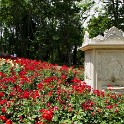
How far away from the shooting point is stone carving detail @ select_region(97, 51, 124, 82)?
8.27m

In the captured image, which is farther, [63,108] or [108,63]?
[108,63]

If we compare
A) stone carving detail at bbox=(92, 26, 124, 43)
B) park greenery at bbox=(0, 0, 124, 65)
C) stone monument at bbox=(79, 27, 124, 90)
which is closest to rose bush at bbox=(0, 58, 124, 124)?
stone monument at bbox=(79, 27, 124, 90)

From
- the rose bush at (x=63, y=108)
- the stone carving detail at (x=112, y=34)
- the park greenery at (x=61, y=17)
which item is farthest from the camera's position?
the park greenery at (x=61, y=17)

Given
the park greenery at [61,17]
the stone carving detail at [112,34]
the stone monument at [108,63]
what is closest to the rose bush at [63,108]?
the stone monument at [108,63]

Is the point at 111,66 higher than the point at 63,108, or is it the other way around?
the point at 111,66

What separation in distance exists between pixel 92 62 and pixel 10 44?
34.5 m

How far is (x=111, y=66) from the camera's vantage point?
8281 mm

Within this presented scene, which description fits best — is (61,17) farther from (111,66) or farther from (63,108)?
(63,108)

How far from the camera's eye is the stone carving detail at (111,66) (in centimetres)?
→ 827

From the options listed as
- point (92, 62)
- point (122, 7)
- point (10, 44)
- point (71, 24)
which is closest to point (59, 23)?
point (71, 24)

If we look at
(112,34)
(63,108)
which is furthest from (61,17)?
(63,108)

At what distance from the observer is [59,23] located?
30.6 meters

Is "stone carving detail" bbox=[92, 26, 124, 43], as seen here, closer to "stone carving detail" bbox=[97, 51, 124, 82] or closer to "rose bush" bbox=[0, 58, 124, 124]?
"stone carving detail" bbox=[97, 51, 124, 82]

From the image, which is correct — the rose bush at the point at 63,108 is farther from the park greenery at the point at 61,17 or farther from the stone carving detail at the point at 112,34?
the park greenery at the point at 61,17
